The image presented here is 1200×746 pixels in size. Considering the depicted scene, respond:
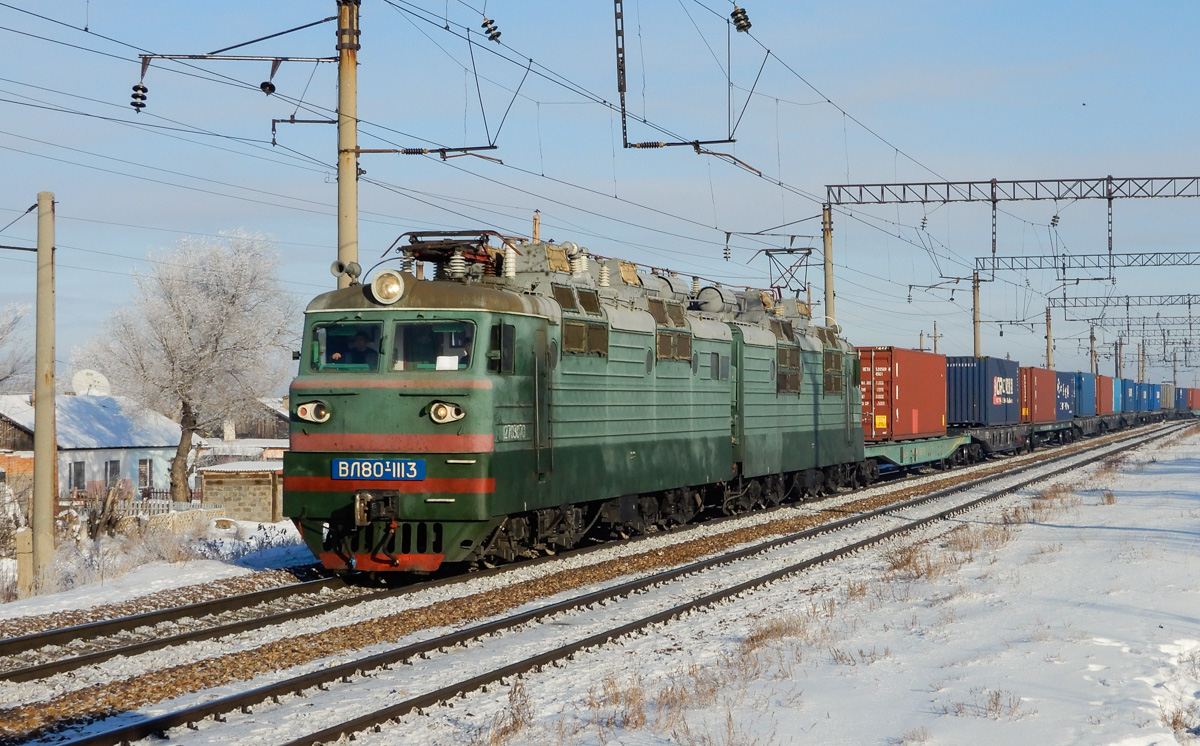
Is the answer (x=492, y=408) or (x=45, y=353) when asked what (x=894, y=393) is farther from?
(x=45, y=353)

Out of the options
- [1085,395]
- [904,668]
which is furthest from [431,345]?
[1085,395]

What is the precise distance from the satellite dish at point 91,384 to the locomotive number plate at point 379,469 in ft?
172

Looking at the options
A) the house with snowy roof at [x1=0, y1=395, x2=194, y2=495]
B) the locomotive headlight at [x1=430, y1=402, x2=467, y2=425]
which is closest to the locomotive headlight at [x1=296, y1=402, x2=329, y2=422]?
the locomotive headlight at [x1=430, y1=402, x2=467, y2=425]

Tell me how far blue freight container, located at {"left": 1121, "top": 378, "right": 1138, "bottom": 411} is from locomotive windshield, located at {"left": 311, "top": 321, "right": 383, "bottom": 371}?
244ft

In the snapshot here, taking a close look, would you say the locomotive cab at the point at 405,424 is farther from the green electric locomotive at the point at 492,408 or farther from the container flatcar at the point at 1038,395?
the container flatcar at the point at 1038,395

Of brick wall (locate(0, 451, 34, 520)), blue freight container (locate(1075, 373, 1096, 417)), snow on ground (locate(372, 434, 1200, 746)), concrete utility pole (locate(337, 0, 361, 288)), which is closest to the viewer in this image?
snow on ground (locate(372, 434, 1200, 746))

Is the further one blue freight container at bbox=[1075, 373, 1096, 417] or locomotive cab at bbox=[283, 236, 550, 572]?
blue freight container at bbox=[1075, 373, 1096, 417]

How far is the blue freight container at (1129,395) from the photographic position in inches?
3130

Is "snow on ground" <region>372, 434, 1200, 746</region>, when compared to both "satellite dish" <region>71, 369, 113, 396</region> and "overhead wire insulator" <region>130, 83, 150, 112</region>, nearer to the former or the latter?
"overhead wire insulator" <region>130, 83, 150, 112</region>

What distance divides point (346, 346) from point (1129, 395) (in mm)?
78493

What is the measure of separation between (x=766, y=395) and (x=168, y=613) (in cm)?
1345

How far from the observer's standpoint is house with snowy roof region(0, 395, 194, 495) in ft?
172

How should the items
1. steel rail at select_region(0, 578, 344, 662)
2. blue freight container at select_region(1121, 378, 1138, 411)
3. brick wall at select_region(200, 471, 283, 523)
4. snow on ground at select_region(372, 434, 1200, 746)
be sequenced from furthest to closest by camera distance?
blue freight container at select_region(1121, 378, 1138, 411) < brick wall at select_region(200, 471, 283, 523) < steel rail at select_region(0, 578, 344, 662) < snow on ground at select_region(372, 434, 1200, 746)

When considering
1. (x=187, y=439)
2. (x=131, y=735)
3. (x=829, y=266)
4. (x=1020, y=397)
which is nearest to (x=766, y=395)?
(x=829, y=266)
